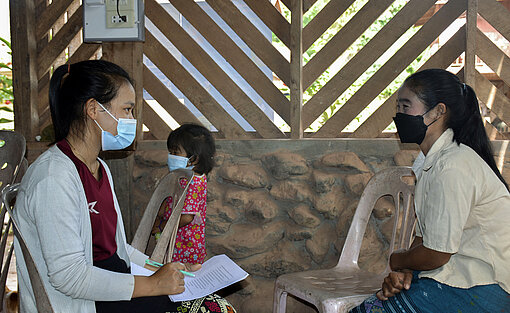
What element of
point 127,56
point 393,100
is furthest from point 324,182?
point 127,56

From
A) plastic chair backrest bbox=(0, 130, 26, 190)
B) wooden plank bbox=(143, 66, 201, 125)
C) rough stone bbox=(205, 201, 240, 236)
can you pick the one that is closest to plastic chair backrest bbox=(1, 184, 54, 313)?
plastic chair backrest bbox=(0, 130, 26, 190)

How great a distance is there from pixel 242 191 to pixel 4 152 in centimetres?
121

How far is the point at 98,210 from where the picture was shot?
1.66 m

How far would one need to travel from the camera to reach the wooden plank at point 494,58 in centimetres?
273

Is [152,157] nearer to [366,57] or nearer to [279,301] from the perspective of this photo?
[279,301]

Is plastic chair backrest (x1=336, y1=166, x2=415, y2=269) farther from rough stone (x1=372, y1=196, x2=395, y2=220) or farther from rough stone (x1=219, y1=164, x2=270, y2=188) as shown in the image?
rough stone (x1=219, y1=164, x2=270, y2=188)

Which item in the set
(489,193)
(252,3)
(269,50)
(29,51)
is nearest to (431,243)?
(489,193)

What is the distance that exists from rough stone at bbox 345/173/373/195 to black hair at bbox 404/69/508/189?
2.97 ft

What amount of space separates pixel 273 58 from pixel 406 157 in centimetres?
89

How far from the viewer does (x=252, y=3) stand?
9.72 feet

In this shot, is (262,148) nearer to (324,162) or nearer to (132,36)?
(324,162)

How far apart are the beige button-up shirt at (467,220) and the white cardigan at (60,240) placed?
0.94m

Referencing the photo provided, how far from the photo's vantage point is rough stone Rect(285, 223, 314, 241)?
283 centimetres

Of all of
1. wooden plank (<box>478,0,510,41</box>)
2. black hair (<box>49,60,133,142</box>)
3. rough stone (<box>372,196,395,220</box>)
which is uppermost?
wooden plank (<box>478,0,510,41</box>)
